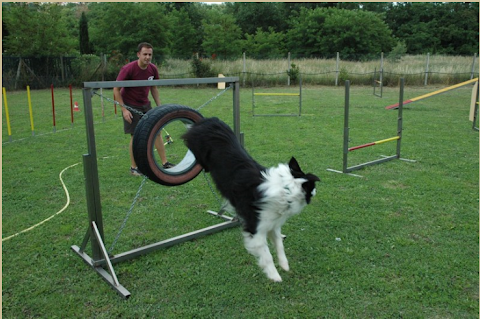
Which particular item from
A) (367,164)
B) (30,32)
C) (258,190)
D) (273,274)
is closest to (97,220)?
(258,190)

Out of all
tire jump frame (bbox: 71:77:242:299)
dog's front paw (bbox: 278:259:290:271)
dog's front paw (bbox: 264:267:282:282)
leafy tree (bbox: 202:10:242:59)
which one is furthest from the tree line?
dog's front paw (bbox: 264:267:282:282)

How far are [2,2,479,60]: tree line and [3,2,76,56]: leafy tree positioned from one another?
0.08 m

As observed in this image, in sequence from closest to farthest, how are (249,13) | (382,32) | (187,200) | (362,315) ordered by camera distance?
1. (362,315)
2. (187,200)
3. (382,32)
4. (249,13)

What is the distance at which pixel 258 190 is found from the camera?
10.1 ft

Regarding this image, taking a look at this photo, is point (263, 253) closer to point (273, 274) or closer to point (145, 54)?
point (273, 274)

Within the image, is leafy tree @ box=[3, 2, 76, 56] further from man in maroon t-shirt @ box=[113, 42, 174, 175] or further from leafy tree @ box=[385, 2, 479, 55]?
leafy tree @ box=[385, 2, 479, 55]

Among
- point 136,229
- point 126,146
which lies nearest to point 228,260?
point 136,229

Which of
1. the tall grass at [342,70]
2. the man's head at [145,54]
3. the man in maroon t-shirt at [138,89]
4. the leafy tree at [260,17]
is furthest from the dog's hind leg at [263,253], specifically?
the leafy tree at [260,17]

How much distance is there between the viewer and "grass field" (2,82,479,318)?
294 cm

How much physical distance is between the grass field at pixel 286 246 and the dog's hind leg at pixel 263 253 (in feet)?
0.32

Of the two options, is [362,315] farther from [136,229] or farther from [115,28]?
[115,28]

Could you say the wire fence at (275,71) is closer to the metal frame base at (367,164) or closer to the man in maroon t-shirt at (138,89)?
the metal frame base at (367,164)

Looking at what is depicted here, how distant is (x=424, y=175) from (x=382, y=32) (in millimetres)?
36122

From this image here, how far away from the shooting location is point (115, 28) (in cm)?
3316
